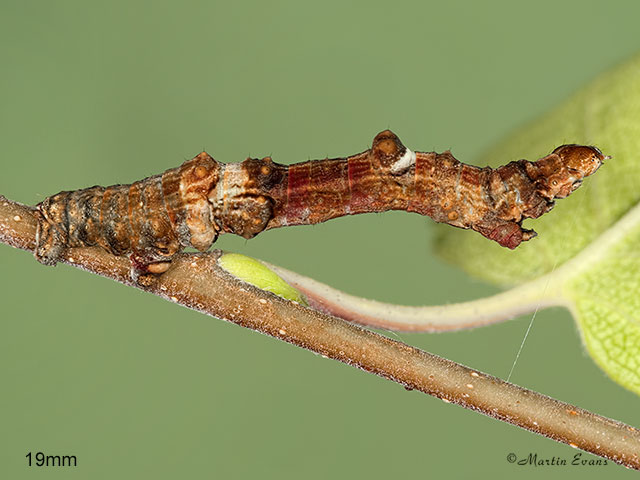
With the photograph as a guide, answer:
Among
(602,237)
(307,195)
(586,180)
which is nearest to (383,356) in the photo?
(307,195)

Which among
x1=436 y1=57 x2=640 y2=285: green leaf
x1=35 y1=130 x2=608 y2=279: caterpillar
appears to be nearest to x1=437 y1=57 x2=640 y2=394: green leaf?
x1=436 y1=57 x2=640 y2=285: green leaf

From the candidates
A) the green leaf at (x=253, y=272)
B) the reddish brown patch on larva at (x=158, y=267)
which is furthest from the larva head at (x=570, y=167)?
the reddish brown patch on larva at (x=158, y=267)

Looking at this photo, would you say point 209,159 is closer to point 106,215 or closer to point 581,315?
point 106,215

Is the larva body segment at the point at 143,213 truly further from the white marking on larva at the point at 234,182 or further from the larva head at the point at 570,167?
the larva head at the point at 570,167

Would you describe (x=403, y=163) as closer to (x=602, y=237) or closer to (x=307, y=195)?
(x=307, y=195)

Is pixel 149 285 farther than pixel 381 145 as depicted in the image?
No

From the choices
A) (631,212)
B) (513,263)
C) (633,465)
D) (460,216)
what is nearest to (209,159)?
(460,216)
